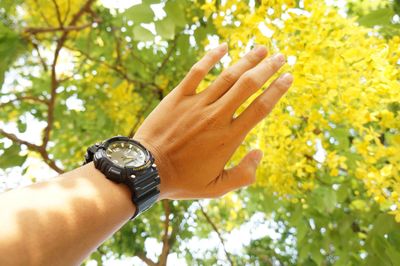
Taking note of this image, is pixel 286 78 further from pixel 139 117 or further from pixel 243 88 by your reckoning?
pixel 139 117

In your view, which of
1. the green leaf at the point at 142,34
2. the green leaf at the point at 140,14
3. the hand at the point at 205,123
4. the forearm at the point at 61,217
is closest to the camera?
the forearm at the point at 61,217

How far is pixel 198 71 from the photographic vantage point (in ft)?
3.75

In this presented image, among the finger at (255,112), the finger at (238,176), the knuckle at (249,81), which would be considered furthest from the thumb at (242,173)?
the knuckle at (249,81)

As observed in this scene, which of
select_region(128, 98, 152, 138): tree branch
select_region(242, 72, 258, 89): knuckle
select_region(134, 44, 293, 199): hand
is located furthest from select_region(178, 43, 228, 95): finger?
select_region(128, 98, 152, 138): tree branch

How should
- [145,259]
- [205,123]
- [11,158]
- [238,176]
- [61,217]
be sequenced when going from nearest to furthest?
[61,217]
[205,123]
[238,176]
[11,158]
[145,259]

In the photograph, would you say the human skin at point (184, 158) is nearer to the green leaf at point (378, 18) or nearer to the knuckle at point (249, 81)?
the knuckle at point (249, 81)

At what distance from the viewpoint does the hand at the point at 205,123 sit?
110cm

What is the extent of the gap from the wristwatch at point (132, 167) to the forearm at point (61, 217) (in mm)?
18

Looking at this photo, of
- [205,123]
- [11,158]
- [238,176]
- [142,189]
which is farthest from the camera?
[11,158]

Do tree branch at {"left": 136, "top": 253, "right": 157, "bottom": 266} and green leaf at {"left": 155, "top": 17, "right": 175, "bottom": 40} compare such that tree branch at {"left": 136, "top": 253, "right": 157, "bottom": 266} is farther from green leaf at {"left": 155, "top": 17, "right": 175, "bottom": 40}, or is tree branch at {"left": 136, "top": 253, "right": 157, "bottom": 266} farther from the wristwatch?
the wristwatch

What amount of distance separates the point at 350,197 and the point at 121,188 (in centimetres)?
192

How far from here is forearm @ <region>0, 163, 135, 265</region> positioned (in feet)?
2.53

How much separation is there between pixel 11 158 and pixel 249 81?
136 cm

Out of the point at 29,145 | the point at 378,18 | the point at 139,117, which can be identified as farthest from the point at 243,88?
the point at 139,117
